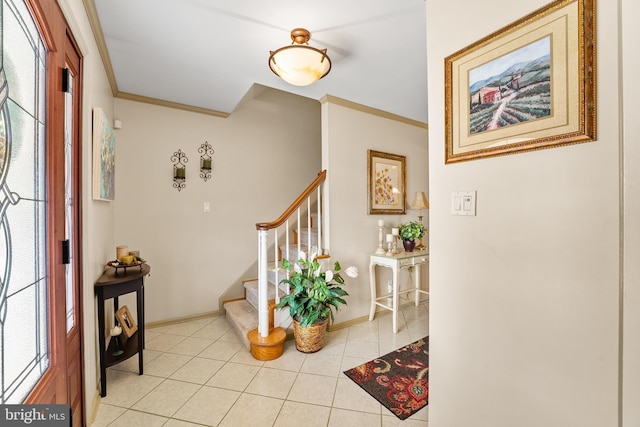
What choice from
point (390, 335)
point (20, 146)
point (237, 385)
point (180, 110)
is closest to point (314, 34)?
point (20, 146)

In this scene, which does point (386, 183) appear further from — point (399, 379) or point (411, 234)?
point (399, 379)

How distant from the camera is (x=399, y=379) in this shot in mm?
1838

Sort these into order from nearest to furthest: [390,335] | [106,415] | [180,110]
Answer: [106,415]
[390,335]
[180,110]


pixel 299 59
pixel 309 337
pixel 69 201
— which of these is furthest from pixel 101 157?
pixel 309 337

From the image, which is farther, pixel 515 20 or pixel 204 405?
pixel 204 405

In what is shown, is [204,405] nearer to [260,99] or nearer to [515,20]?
[515,20]

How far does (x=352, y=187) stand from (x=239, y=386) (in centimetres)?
195

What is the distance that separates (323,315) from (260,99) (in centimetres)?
264

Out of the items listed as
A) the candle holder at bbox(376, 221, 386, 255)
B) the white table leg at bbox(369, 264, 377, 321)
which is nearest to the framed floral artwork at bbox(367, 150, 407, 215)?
the candle holder at bbox(376, 221, 386, 255)

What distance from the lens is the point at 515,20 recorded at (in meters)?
0.95

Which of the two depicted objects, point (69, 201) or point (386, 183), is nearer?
point (69, 201)

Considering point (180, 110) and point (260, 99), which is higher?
point (260, 99)

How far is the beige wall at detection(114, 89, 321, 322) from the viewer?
261cm

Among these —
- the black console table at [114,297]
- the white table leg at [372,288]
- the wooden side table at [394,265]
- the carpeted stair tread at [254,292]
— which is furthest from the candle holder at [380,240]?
the black console table at [114,297]
